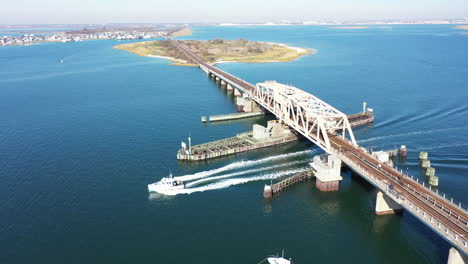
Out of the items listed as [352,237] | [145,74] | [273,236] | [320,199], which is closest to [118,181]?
[273,236]

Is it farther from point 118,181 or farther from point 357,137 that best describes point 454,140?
point 118,181

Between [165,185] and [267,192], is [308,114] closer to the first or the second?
[267,192]

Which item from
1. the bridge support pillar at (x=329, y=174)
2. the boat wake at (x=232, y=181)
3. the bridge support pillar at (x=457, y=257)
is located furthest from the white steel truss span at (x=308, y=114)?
the bridge support pillar at (x=457, y=257)

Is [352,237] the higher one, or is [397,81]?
[397,81]

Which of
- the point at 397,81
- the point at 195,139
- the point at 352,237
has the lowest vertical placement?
the point at 352,237

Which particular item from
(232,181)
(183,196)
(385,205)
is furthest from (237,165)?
(385,205)
